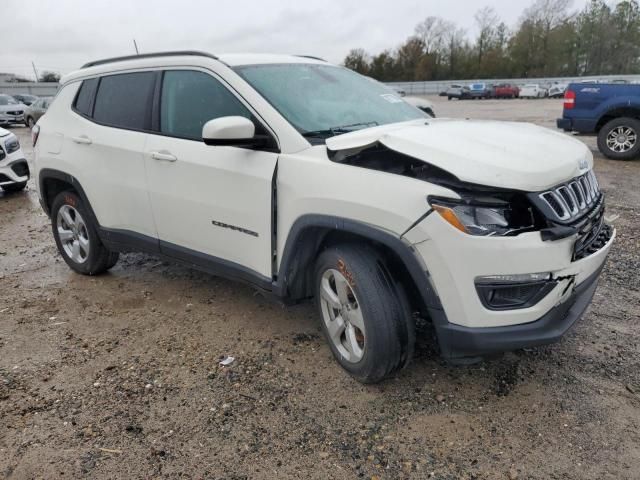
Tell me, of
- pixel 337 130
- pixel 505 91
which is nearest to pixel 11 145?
pixel 337 130

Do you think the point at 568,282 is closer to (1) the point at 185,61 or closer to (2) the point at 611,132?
(1) the point at 185,61

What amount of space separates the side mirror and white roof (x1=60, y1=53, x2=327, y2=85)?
2.17 feet

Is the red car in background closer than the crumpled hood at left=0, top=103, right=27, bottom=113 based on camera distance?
No

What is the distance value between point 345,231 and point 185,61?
175 centimetres

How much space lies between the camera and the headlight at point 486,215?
2275 mm

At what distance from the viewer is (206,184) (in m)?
3.26

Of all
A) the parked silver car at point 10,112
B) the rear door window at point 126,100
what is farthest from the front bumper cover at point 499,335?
the parked silver car at point 10,112

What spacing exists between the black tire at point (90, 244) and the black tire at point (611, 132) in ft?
29.4

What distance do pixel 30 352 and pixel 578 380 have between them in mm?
3420

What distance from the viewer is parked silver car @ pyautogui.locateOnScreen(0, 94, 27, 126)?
23531mm

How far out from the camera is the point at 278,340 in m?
3.42

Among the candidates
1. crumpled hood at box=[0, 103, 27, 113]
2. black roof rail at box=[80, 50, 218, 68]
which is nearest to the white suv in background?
black roof rail at box=[80, 50, 218, 68]

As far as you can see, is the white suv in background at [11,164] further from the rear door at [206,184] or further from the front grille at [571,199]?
the front grille at [571,199]

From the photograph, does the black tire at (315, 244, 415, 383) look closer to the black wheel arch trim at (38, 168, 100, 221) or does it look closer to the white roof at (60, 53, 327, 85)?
the white roof at (60, 53, 327, 85)
